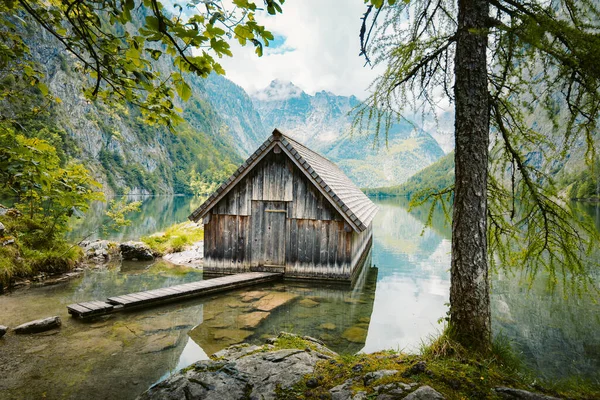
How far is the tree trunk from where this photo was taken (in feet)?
13.2

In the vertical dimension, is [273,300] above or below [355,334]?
above

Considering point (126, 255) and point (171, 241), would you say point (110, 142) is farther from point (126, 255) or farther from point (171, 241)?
point (126, 255)

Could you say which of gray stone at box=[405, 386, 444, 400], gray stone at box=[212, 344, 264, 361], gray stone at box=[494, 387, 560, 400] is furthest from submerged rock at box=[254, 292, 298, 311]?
gray stone at box=[494, 387, 560, 400]

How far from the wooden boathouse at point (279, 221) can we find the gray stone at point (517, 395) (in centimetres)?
795

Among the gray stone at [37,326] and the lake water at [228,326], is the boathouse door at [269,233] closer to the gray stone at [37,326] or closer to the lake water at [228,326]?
the lake water at [228,326]

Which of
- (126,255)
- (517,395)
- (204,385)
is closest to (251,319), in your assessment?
(204,385)

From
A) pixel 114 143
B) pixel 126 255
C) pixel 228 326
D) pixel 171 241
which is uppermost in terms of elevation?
pixel 114 143

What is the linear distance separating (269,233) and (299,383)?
8.43m

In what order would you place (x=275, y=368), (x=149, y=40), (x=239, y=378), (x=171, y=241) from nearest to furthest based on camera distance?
(x=149, y=40)
(x=239, y=378)
(x=275, y=368)
(x=171, y=241)

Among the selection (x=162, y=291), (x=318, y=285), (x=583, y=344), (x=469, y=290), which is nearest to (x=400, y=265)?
(x=318, y=285)

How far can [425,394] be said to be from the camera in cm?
277

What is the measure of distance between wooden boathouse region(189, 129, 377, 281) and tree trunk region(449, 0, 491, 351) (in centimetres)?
667

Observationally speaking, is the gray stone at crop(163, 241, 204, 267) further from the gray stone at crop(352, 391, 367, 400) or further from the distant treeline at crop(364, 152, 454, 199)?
the distant treeline at crop(364, 152, 454, 199)

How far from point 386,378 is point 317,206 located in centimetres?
826
